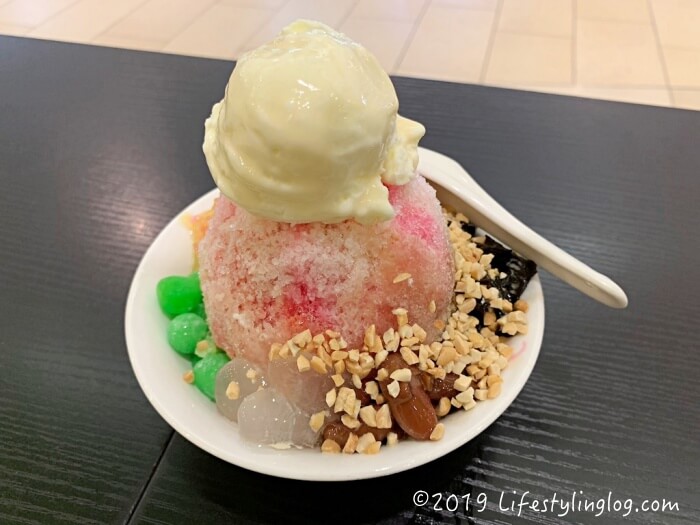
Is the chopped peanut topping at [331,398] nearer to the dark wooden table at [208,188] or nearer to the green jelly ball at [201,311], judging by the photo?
the dark wooden table at [208,188]

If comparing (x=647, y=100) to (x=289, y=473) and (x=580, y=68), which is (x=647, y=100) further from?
(x=289, y=473)

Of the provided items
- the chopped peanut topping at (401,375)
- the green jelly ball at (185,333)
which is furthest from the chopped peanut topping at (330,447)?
the green jelly ball at (185,333)

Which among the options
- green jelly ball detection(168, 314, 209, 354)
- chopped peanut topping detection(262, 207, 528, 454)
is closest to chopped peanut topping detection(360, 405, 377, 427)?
chopped peanut topping detection(262, 207, 528, 454)

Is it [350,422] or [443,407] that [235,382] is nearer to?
[350,422]

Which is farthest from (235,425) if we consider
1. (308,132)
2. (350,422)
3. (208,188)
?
(208,188)

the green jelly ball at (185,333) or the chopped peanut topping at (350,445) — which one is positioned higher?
the green jelly ball at (185,333)

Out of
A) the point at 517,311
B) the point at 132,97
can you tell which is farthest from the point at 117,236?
the point at 517,311

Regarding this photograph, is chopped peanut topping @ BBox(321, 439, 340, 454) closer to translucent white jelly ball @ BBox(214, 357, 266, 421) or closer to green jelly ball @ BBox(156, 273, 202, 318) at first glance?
translucent white jelly ball @ BBox(214, 357, 266, 421)

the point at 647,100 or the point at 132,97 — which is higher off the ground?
the point at 132,97
